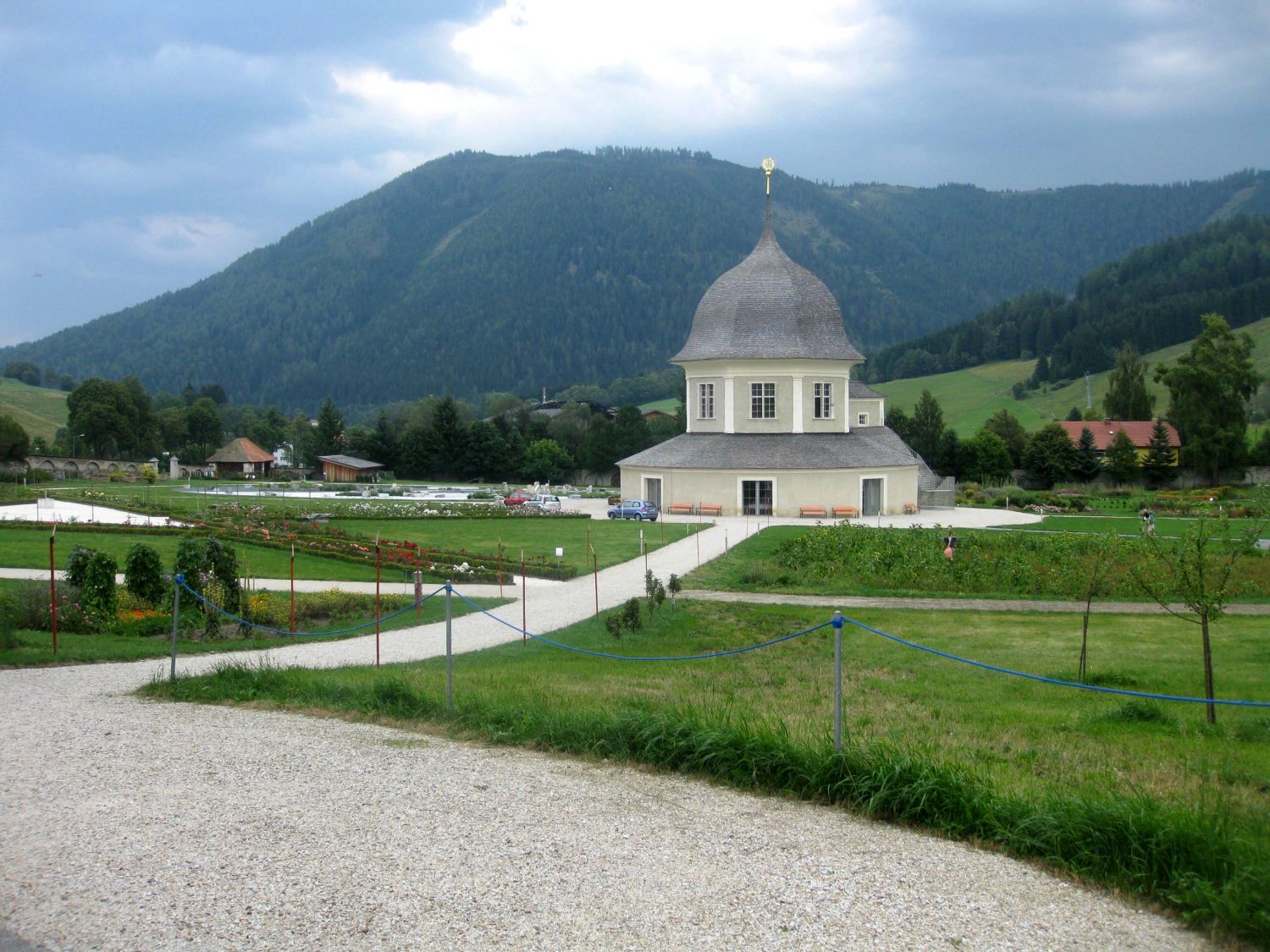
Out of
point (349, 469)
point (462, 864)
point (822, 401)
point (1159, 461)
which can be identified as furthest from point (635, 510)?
point (1159, 461)

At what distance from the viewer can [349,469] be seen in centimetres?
7319

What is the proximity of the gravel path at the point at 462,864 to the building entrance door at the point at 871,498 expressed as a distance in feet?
114

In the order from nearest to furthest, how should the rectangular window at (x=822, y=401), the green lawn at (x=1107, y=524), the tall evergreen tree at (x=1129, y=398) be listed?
the green lawn at (x=1107, y=524) → the rectangular window at (x=822, y=401) → the tall evergreen tree at (x=1129, y=398)

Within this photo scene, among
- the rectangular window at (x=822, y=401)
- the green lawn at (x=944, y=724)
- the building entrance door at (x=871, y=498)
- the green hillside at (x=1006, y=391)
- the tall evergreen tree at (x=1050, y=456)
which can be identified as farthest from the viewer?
the green hillside at (x=1006, y=391)

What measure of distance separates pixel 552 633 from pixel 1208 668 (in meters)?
9.64

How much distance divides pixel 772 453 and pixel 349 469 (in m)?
40.0

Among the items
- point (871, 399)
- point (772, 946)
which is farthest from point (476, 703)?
point (871, 399)

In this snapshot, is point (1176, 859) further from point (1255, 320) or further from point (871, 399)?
point (1255, 320)

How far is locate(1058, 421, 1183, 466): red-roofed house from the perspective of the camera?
68438mm

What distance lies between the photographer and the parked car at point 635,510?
1603 inches

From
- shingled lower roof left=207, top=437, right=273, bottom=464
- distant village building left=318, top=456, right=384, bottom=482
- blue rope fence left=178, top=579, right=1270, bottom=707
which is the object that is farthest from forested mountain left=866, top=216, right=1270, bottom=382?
blue rope fence left=178, top=579, right=1270, bottom=707

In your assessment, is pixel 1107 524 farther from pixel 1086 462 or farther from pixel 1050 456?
pixel 1086 462

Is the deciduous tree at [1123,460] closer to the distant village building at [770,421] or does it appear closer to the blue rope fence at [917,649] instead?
the distant village building at [770,421]

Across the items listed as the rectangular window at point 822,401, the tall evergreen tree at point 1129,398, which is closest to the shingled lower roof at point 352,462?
the rectangular window at point 822,401
